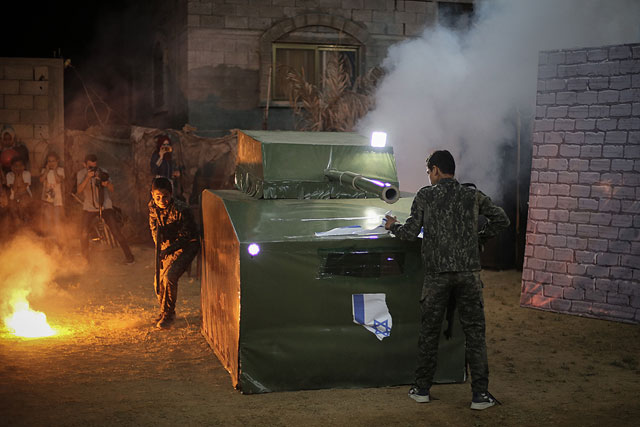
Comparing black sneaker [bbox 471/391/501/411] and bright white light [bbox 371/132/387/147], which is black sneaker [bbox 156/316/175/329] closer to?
bright white light [bbox 371/132/387/147]

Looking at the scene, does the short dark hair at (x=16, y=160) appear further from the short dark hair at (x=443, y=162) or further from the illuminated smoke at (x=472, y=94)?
the short dark hair at (x=443, y=162)

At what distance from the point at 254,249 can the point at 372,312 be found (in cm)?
109

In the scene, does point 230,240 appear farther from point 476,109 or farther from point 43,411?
point 476,109

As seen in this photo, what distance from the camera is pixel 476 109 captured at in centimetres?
1109

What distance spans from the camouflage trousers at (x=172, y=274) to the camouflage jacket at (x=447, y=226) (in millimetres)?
3226

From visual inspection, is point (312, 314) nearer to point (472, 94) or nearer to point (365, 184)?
point (365, 184)

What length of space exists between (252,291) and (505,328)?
3.74m

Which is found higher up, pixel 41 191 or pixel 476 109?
pixel 476 109

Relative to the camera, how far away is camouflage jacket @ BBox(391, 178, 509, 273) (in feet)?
18.2

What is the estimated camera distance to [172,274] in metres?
8.16

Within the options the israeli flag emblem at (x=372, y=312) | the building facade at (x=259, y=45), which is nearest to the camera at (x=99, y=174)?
the building facade at (x=259, y=45)

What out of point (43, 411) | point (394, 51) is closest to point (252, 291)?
point (43, 411)

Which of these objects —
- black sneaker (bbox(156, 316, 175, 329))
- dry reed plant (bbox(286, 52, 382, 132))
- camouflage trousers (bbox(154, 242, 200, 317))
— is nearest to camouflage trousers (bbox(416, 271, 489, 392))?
camouflage trousers (bbox(154, 242, 200, 317))

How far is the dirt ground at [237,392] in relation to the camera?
215 inches
